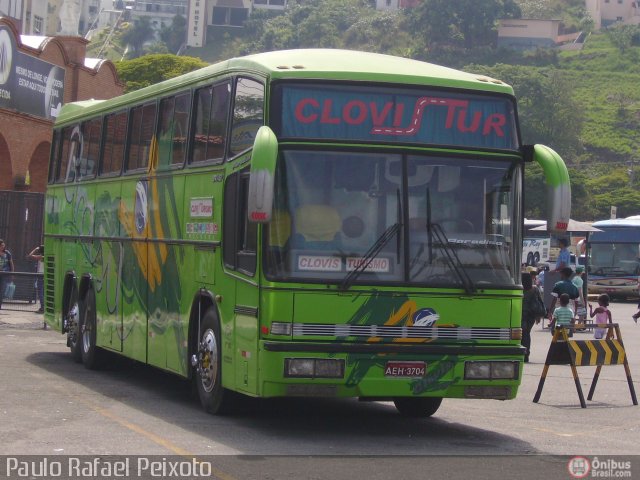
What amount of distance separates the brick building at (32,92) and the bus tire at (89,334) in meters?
19.2

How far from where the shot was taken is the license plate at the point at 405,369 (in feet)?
35.7

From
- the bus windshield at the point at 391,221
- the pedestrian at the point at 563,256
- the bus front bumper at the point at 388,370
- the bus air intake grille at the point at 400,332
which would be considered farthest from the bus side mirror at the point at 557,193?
the pedestrian at the point at 563,256

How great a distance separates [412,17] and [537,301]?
180 metres

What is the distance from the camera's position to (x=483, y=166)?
37.1 ft

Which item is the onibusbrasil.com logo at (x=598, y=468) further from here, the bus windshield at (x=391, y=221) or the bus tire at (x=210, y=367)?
the bus tire at (x=210, y=367)

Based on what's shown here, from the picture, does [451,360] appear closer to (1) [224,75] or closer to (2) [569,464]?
(2) [569,464]

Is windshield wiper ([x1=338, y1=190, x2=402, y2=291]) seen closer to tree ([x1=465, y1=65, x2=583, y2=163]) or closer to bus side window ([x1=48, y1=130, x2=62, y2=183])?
bus side window ([x1=48, y1=130, x2=62, y2=183])

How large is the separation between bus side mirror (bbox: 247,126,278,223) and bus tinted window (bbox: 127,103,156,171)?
4375 mm

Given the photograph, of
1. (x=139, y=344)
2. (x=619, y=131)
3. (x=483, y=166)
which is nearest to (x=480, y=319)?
(x=483, y=166)

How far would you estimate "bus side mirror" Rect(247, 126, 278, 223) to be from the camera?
10.1 metres

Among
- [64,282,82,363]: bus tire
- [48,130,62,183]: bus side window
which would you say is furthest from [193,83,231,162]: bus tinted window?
[48,130,62,183]: bus side window

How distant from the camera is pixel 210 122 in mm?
12562

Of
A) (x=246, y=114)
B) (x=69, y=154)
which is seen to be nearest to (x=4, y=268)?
(x=69, y=154)

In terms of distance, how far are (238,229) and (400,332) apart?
172cm
